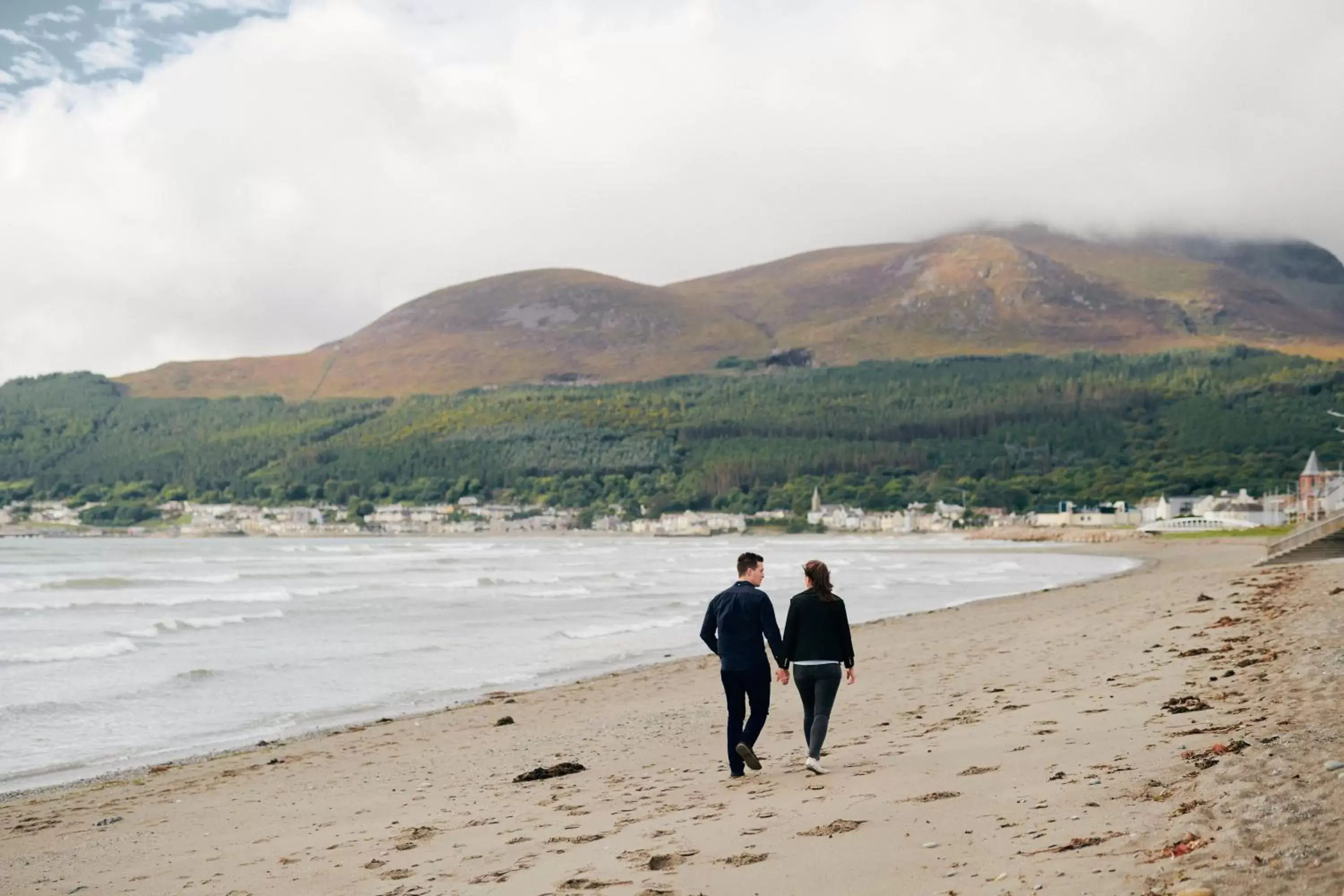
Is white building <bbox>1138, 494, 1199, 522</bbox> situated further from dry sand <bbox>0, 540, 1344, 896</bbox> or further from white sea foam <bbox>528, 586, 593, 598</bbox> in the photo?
dry sand <bbox>0, 540, 1344, 896</bbox>

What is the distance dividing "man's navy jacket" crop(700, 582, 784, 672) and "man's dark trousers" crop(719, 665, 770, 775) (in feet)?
0.20

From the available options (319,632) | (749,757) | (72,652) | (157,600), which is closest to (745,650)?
(749,757)

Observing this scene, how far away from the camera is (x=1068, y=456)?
177 meters

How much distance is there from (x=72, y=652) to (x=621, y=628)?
11920 millimetres

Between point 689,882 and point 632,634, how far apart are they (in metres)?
23.0

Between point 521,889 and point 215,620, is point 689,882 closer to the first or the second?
point 521,889

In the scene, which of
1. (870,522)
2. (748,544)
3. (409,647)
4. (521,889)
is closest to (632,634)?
(409,647)

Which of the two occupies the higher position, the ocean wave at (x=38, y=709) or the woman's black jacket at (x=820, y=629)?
the woman's black jacket at (x=820, y=629)

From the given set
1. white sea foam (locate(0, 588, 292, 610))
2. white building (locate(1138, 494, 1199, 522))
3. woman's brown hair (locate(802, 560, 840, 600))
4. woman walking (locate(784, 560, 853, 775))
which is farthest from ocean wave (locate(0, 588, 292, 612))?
white building (locate(1138, 494, 1199, 522))

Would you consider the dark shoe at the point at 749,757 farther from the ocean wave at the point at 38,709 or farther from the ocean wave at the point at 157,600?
the ocean wave at the point at 157,600

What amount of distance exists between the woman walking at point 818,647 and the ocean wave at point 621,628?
63.2 ft

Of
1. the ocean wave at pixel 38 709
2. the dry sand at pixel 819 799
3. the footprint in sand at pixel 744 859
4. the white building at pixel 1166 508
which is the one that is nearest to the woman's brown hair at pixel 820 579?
the dry sand at pixel 819 799

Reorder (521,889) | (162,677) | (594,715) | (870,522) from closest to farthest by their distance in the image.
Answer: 1. (521,889)
2. (594,715)
3. (162,677)
4. (870,522)

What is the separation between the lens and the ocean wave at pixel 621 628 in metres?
29.5
